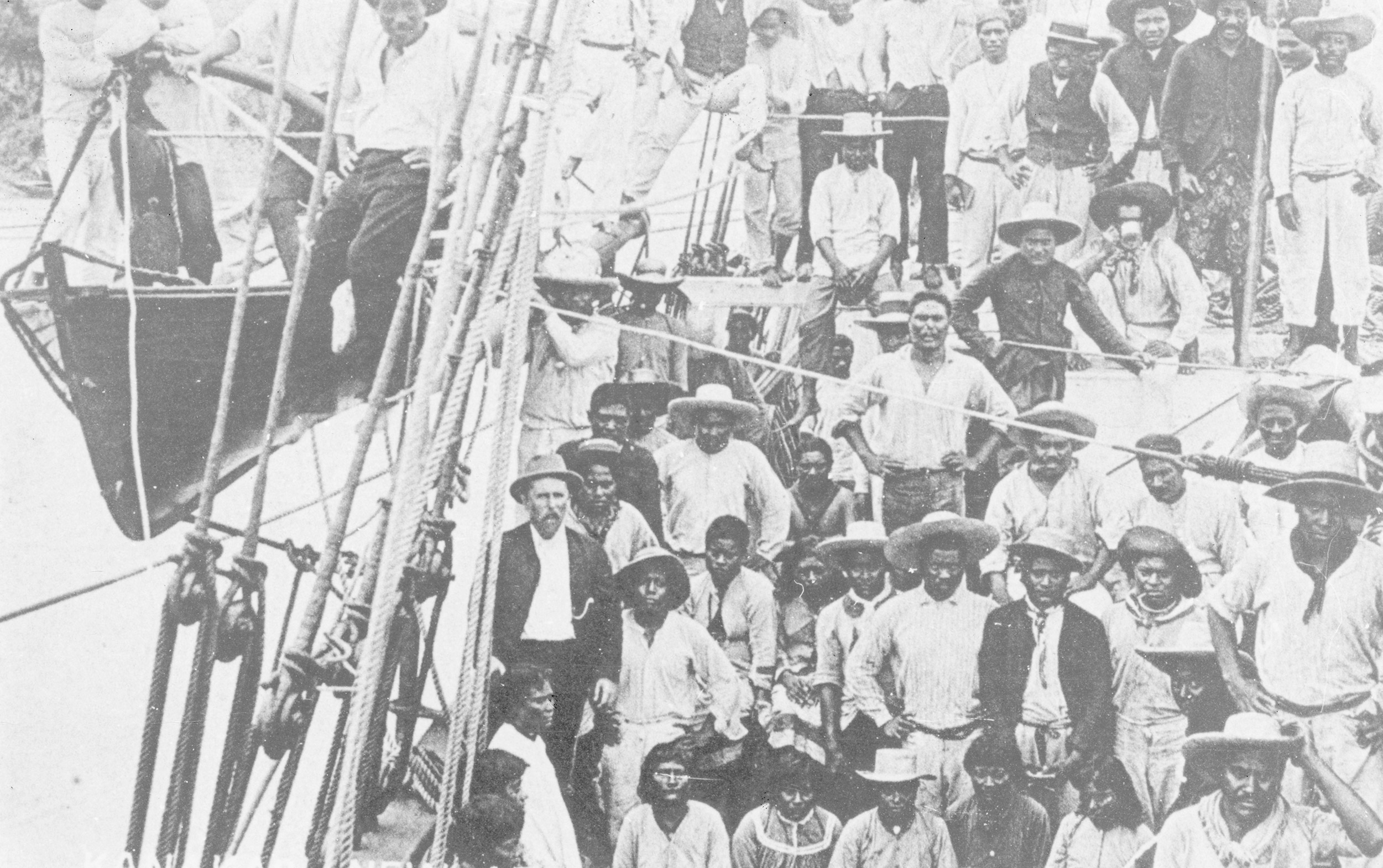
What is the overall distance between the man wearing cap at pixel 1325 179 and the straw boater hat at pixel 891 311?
1.11m

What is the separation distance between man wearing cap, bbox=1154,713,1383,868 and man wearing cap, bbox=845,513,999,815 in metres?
0.61

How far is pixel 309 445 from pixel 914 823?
6.68ft

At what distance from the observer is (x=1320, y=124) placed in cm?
536

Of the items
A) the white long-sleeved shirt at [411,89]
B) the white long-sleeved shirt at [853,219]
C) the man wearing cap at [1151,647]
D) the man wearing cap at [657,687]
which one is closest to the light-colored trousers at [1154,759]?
the man wearing cap at [1151,647]

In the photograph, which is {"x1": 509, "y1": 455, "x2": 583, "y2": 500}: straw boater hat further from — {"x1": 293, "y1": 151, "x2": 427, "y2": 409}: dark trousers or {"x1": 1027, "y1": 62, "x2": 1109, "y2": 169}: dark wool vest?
{"x1": 1027, "y1": 62, "x2": 1109, "y2": 169}: dark wool vest

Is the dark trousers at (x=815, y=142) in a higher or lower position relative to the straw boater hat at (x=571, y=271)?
higher

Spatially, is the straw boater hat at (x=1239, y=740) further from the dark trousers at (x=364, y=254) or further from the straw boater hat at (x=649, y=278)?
the dark trousers at (x=364, y=254)

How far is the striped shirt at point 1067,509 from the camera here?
5184 mm

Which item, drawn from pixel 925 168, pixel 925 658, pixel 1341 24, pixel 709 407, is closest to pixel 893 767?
pixel 925 658

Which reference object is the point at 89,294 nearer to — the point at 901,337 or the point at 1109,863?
the point at 901,337

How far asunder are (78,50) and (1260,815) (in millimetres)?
3903

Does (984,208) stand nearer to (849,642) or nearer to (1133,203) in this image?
(1133,203)

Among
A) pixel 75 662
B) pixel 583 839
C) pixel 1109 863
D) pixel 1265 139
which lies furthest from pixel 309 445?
pixel 1265 139

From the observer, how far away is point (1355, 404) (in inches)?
209
